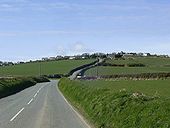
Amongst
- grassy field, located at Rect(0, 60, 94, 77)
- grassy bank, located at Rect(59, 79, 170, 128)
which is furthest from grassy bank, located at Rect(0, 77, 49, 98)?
grassy field, located at Rect(0, 60, 94, 77)

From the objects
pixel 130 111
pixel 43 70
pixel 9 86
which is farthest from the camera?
pixel 43 70

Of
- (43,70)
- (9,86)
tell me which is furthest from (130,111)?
(43,70)

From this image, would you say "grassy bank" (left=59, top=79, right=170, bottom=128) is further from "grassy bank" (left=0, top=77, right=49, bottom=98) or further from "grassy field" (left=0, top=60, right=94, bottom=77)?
"grassy field" (left=0, top=60, right=94, bottom=77)

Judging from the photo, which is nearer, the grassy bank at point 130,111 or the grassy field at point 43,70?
the grassy bank at point 130,111

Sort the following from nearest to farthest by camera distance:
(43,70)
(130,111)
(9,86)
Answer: (130,111)
(9,86)
(43,70)

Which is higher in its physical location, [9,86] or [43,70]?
[9,86]

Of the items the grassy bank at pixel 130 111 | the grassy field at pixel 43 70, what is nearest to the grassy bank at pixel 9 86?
the grassy bank at pixel 130 111

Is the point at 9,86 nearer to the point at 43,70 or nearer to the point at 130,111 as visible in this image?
the point at 130,111

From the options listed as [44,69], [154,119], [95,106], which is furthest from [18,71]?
[154,119]

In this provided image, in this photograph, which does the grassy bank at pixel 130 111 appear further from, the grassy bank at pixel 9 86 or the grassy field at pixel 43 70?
the grassy field at pixel 43 70

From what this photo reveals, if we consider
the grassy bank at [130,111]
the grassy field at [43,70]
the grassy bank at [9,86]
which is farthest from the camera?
the grassy field at [43,70]

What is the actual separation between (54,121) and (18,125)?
95.6 inches

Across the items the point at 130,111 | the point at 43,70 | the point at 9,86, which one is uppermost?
the point at 130,111

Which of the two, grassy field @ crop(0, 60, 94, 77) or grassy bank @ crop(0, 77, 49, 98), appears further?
grassy field @ crop(0, 60, 94, 77)
